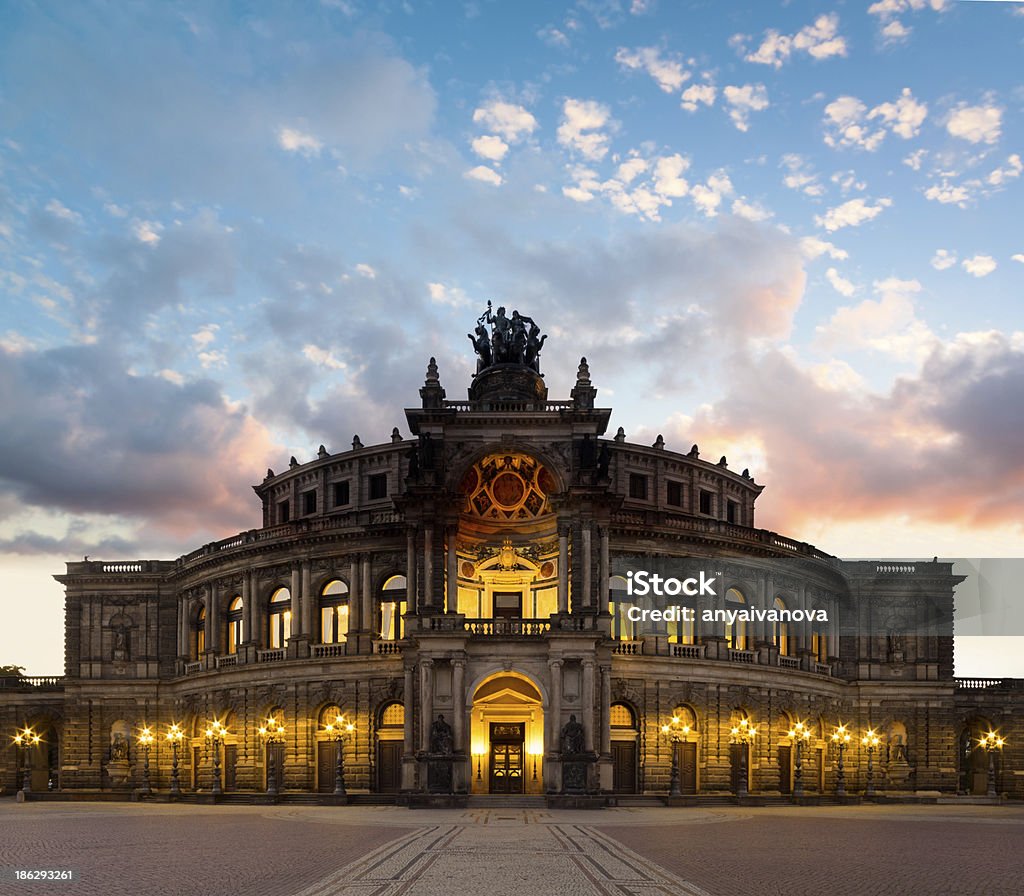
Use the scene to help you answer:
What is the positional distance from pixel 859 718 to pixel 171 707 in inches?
2031

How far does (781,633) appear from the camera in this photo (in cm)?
8456

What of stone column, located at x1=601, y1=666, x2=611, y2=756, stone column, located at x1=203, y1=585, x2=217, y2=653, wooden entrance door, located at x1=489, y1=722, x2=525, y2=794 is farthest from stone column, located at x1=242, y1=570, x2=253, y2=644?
stone column, located at x1=601, y1=666, x2=611, y2=756

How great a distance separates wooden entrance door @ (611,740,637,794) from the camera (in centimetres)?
7444

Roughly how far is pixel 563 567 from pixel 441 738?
11.7 m

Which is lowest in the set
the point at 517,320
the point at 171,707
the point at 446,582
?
the point at 171,707

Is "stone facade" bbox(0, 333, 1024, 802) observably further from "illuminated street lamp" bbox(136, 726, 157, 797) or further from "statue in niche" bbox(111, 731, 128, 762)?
"illuminated street lamp" bbox(136, 726, 157, 797)

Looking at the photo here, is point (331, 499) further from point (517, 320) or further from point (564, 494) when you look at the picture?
point (564, 494)

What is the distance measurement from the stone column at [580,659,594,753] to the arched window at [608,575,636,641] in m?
12.7

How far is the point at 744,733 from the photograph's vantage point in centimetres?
7856

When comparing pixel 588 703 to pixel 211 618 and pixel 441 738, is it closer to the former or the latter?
pixel 441 738

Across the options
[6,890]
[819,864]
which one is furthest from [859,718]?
[6,890]

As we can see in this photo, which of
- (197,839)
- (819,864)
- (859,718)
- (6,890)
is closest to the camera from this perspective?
(6,890)

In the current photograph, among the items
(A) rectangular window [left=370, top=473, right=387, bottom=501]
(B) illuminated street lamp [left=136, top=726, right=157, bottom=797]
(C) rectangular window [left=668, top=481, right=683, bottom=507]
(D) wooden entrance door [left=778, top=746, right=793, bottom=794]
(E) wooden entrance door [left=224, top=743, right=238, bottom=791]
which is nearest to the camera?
(D) wooden entrance door [left=778, top=746, right=793, bottom=794]

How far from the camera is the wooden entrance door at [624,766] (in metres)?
74.4
